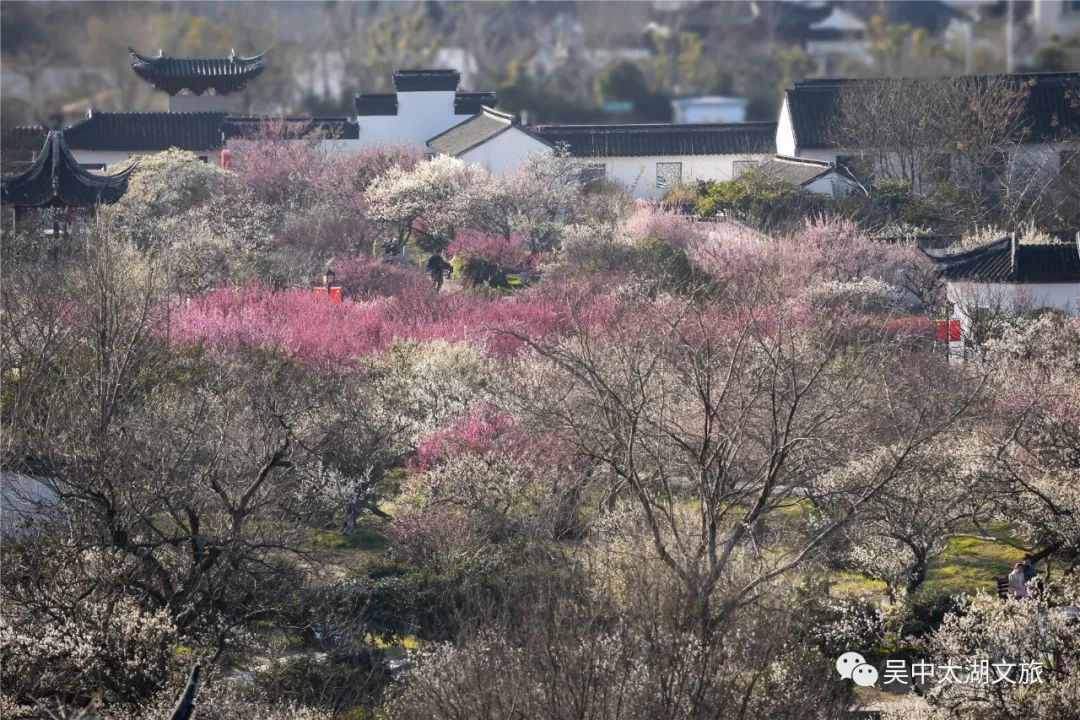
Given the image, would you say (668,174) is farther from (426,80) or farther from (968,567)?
(968,567)

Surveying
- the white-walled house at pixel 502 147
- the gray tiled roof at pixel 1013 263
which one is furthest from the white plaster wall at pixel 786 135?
the gray tiled roof at pixel 1013 263

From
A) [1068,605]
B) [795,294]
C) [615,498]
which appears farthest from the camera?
[795,294]

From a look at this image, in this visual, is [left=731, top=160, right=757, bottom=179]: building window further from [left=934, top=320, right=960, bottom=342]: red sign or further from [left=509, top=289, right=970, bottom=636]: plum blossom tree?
[left=509, top=289, right=970, bottom=636]: plum blossom tree

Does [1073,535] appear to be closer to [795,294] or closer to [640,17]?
[640,17]

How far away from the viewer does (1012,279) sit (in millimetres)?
24953

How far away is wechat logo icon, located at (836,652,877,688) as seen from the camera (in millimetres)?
14250

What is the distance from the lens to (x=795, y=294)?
86.8ft

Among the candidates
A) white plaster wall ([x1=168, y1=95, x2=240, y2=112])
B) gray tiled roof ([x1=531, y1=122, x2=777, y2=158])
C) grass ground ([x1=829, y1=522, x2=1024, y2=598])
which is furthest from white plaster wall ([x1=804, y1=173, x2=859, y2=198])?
grass ground ([x1=829, y1=522, x2=1024, y2=598])

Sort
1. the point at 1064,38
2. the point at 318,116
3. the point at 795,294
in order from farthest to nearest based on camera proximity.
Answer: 1. the point at 318,116
2. the point at 795,294
3. the point at 1064,38

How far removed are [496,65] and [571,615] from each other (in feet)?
59.1

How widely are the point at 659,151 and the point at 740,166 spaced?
189 centimetres

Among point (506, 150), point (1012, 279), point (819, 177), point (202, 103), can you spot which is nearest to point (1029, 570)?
point (1012, 279)

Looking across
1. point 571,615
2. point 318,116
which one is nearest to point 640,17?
point 571,615

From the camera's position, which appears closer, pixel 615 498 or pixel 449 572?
pixel 449 572
